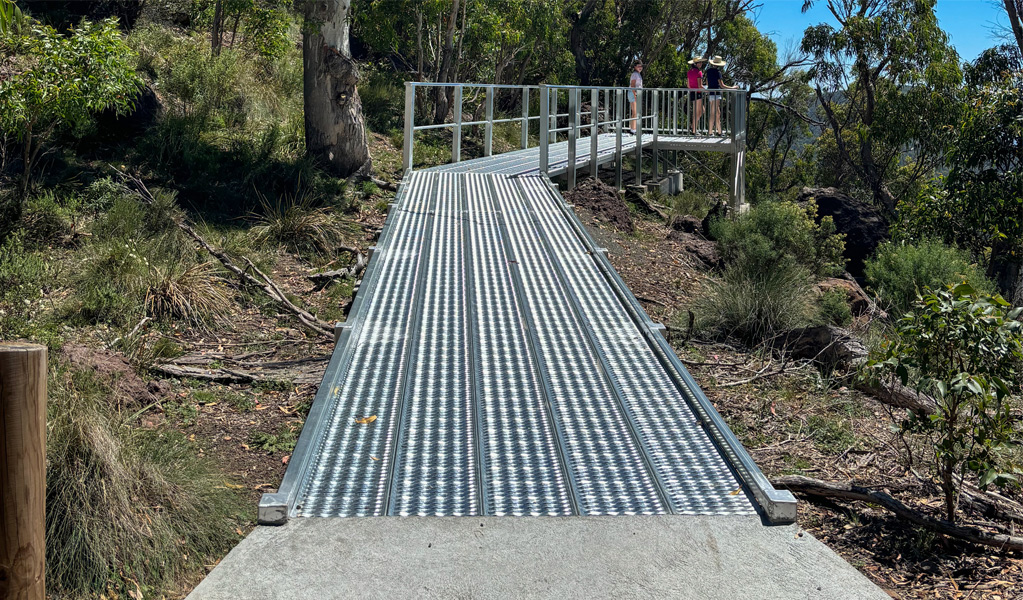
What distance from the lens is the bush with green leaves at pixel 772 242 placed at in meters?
11.2

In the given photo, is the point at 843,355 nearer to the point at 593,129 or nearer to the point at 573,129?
the point at 573,129

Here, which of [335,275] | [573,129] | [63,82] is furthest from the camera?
[573,129]

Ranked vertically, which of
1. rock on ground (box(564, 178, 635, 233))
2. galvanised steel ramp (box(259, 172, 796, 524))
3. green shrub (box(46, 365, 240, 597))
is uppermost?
rock on ground (box(564, 178, 635, 233))

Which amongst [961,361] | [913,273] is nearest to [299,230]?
[961,361]

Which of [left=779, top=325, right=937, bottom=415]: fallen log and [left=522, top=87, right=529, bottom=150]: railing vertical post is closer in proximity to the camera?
[left=779, top=325, right=937, bottom=415]: fallen log

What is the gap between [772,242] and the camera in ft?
38.2

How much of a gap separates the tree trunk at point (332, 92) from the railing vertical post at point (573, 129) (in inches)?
112

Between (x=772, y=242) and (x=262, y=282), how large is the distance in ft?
20.5

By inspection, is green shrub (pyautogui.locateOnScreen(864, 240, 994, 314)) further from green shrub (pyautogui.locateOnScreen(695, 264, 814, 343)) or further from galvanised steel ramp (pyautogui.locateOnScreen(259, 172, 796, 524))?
galvanised steel ramp (pyautogui.locateOnScreen(259, 172, 796, 524))

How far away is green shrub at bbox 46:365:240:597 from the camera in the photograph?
4105 millimetres

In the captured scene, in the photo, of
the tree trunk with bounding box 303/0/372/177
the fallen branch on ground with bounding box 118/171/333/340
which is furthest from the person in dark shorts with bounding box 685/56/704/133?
the fallen branch on ground with bounding box 118/171/333/340

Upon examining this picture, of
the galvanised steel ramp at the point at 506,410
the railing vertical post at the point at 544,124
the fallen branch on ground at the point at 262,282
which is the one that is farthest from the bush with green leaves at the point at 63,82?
the railing vertical post at the point at 544,124

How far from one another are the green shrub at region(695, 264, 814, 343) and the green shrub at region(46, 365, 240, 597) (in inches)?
199

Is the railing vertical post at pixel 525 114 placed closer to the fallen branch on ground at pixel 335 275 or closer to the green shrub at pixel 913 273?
the green shrub at pixel 913 273
